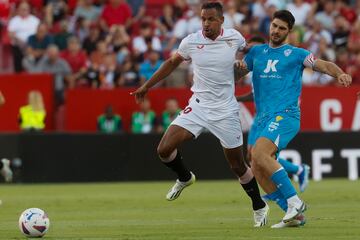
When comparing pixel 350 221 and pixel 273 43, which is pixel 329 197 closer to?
pixel 350 221

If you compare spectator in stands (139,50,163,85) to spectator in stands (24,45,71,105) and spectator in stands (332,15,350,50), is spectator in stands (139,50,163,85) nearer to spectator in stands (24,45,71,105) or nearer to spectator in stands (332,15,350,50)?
spectator in stands (24,45,71,105)

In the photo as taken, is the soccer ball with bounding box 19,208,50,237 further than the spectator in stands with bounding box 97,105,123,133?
No

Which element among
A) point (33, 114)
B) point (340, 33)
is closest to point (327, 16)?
point (340, 33)

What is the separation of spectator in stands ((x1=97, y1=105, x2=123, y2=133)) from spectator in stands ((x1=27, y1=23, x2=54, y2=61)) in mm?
2572

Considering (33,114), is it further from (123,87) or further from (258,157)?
(258,157)

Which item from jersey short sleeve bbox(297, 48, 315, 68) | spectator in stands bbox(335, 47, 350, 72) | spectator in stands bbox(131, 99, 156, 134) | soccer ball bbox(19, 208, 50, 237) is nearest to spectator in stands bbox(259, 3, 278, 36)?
spectator in stands bbox(335, 47, 350, 72)

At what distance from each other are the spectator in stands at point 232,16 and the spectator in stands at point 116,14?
249cm

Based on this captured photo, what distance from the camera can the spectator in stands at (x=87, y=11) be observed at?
26.3 m

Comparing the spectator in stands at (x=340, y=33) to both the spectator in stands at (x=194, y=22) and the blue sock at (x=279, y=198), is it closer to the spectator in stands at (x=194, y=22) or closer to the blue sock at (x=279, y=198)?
the spectator in stands at (x=194, y=22)

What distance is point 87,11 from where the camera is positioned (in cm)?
2641

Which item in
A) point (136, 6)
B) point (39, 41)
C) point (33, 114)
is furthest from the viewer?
point (136, 6)

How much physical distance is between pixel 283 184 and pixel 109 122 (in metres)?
12.1

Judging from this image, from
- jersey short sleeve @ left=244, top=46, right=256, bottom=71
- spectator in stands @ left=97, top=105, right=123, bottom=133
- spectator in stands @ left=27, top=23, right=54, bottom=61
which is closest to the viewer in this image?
jersey short sleeve @ left=244, top=46, right=256, bottom=71

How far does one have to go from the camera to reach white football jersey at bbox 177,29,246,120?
12633 millimetres
